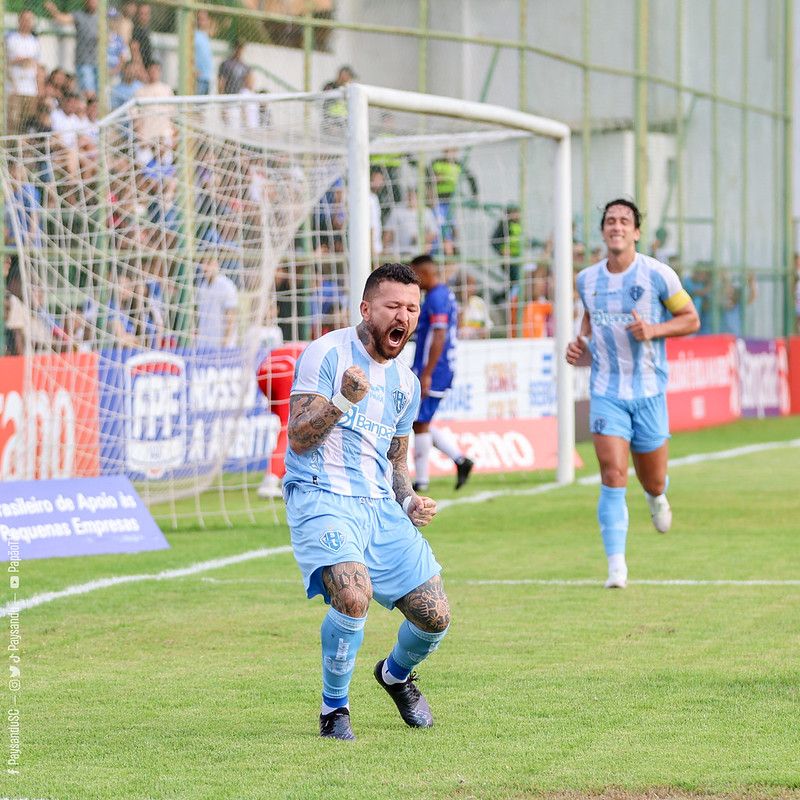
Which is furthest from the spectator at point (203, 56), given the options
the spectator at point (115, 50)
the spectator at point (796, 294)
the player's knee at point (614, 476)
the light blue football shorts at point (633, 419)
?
the spectator at point (796, 294)

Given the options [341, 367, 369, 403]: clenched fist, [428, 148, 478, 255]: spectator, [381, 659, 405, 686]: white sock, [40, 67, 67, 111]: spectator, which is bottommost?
[381, 659, 405, 686]: white sock

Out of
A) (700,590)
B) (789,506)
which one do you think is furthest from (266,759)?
(789,506)

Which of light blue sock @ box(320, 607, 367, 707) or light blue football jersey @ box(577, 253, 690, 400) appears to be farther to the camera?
light blue football jersey @ box(577, 253, 690, 400)

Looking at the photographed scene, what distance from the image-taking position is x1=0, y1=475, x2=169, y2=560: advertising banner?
8.92 meters

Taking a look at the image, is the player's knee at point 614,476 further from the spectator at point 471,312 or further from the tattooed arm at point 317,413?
the spectator at point 471,312

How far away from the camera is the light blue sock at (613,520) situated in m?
7.91

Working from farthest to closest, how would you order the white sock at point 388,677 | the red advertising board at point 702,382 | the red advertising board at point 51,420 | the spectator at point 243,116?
the red advertising board at point 702,382 < the spectator at point 243,116 < the red advertising board at point 51,420 < the white sock at point 388,677

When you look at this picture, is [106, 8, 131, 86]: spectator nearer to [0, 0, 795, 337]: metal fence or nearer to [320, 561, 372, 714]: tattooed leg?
[0, 0, 795, 337]: metal fence

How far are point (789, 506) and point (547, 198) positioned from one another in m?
9.03

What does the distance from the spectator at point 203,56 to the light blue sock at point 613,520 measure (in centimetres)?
886

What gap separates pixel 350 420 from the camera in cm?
483

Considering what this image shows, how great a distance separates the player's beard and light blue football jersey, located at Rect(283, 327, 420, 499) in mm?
67

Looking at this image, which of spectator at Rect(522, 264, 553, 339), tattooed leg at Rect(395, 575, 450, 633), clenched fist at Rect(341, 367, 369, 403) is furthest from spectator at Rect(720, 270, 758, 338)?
clenched fist at Rect(341, 367, 369, 403)

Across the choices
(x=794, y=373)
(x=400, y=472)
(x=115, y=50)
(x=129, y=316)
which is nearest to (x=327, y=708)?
(x=400, y=472)
